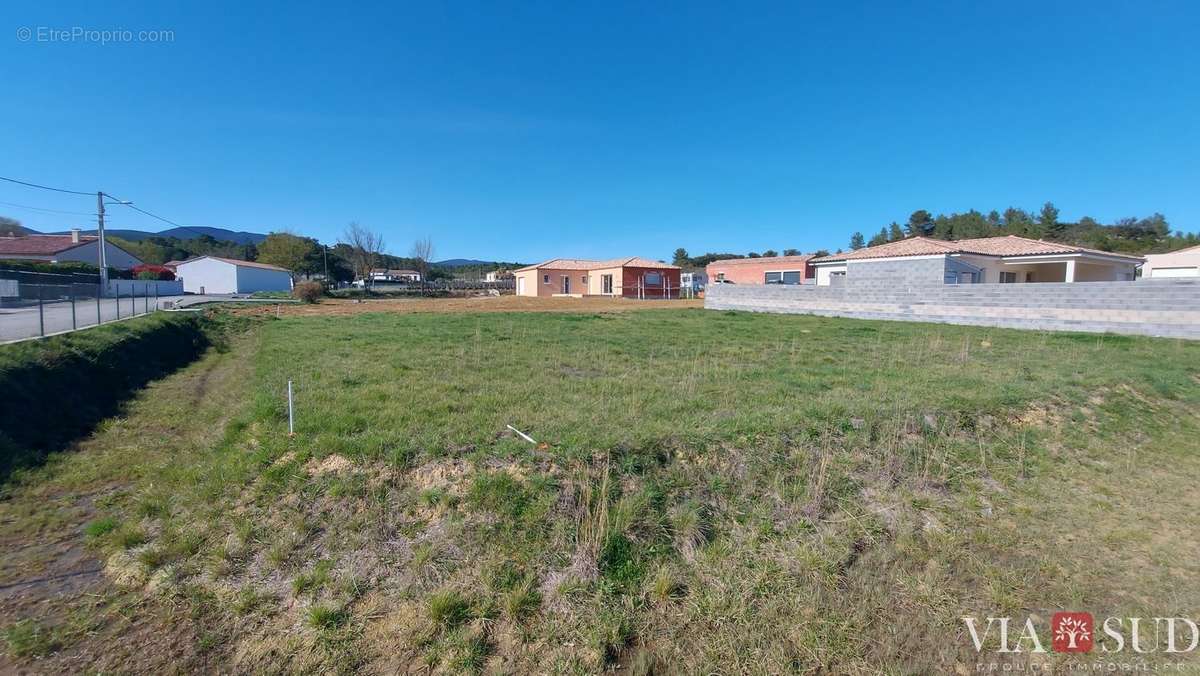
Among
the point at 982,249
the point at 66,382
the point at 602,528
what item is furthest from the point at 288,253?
the point at 602,528

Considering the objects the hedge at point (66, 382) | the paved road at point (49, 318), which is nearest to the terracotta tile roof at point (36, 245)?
the paved road at point (49, 318)

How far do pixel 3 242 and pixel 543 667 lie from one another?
62659 mm

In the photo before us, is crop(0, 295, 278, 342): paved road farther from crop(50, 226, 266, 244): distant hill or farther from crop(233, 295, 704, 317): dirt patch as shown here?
crop(50, 226, 266, 244): distant hill

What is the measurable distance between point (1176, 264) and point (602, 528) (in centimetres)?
4396

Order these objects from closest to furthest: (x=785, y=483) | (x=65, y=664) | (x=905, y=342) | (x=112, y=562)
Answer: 1. (x=65, y=664)
2. (x=112, y=562)
3. (x=785, y=483)
4. (x=905, y=342)

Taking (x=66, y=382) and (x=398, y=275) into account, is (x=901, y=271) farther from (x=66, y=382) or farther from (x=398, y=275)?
(x=398, y=275)

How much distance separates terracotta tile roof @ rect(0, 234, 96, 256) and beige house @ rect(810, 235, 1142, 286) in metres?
59.3

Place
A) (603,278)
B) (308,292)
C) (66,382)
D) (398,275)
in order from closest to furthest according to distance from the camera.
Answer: (66,382), (308,292), (603,278), (398,275)

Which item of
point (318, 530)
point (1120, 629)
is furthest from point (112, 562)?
point (1120, 629)

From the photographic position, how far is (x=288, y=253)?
62406mm

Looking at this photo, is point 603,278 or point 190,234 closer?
point 603,278

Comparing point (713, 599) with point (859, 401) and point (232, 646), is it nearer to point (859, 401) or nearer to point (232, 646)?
point (232, 646)

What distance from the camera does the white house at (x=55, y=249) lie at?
3969 cm

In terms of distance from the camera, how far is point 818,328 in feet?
54.5
